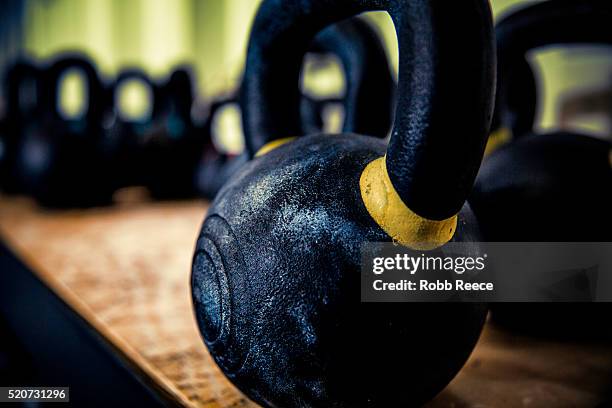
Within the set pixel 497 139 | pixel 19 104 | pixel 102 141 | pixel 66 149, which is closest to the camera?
pixel 497 139

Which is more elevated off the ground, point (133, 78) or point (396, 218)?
point (133, 78)

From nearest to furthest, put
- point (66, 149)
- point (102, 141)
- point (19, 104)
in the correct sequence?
point (66, 149)
point (102, 141)
point (19, 104)

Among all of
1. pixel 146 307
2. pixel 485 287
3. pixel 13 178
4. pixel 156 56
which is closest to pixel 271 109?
pixel 485 287

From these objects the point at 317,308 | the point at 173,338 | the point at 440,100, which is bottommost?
the point at 173,338

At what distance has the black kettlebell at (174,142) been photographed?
1562mm

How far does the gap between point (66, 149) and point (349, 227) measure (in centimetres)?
117

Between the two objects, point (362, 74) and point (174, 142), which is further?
point (174, 142)

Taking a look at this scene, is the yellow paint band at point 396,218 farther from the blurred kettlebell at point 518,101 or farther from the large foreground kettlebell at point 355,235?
the blurred kettlebell at point 518,101

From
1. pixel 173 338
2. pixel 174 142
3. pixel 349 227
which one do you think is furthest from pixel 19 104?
pixel 349 227

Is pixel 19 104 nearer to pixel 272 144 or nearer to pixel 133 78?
pixel 133 78

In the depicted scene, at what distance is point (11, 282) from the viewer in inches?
28.3

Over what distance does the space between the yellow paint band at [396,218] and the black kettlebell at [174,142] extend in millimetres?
1350

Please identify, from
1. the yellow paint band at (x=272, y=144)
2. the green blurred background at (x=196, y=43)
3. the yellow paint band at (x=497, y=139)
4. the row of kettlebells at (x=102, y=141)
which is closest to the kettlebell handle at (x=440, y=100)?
the yellow paint band at (x=272, y=144)

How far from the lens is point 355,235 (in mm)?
278
